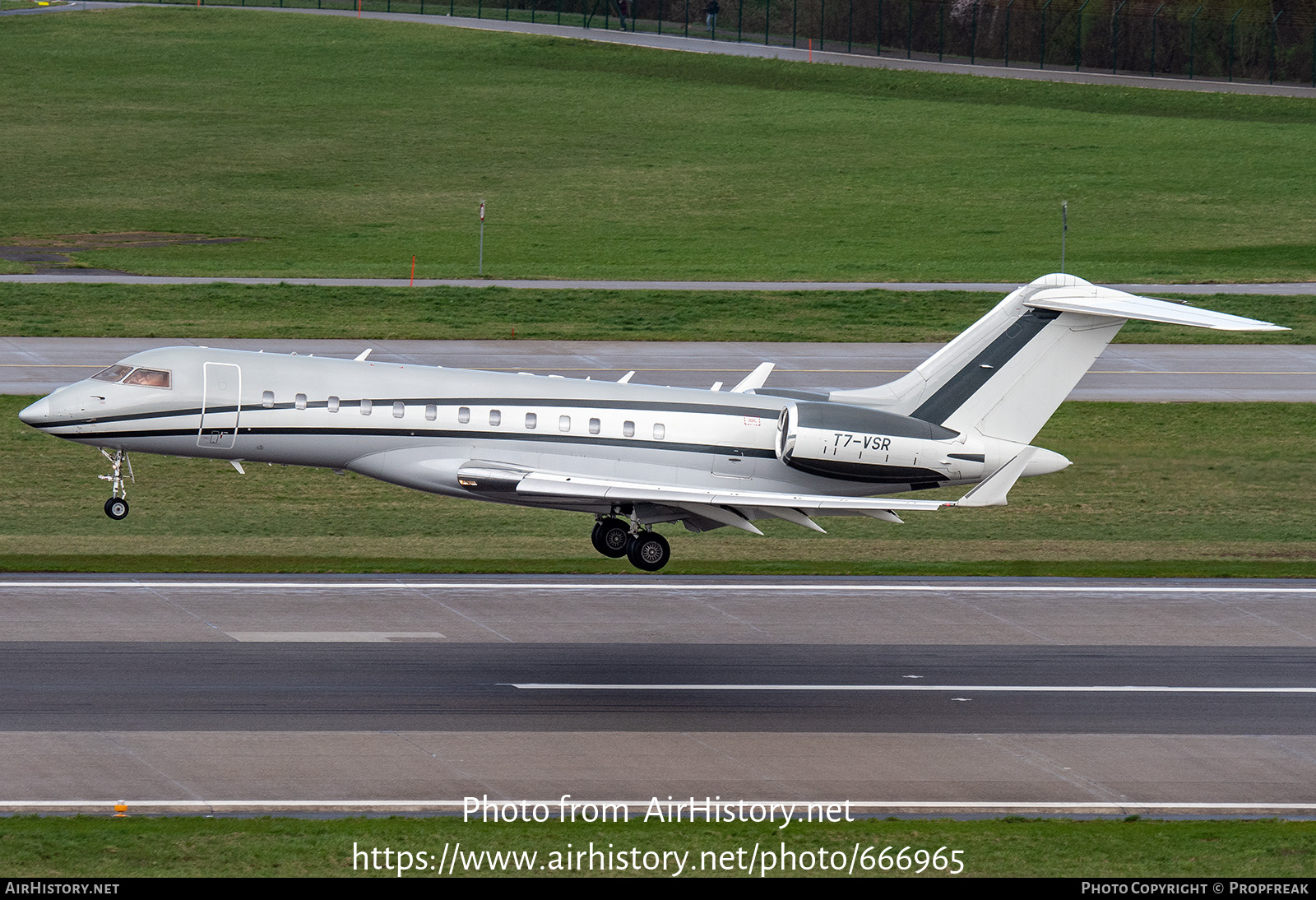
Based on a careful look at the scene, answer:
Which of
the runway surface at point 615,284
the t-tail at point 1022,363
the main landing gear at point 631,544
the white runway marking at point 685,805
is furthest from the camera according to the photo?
the runway surface at point 615,284

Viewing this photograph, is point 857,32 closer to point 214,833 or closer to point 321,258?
point 321,258

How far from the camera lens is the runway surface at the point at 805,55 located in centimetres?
10875

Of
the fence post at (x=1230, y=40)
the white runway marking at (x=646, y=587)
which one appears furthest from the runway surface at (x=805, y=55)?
the white runway marking at (x=646, y=587)

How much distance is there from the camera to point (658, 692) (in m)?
27.4

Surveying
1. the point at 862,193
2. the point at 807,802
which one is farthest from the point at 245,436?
the point at 862,193

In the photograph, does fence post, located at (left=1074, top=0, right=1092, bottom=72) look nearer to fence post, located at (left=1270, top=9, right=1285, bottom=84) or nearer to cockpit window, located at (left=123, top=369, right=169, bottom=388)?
fence post, located at (left=1270, top=9, right=1285, bottom=84)

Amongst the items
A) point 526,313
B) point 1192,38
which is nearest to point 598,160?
point 526,313

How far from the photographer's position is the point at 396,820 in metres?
21.6

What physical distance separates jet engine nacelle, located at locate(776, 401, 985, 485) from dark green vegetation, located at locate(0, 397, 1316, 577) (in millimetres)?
3053

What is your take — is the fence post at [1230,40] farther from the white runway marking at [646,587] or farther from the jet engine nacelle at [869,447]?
A: the jet engine nacelle at [869,447]

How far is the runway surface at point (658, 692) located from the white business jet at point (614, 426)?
2126 millimetres

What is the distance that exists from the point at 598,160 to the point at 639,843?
3039 inches

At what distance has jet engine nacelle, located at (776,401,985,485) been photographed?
107 ft

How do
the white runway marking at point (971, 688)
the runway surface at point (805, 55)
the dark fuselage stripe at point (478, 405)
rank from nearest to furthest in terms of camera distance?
the white runway marking at point (971, 688), the dark fuselage stripe at point (478, 405), the runway surface at point (805, 55)
